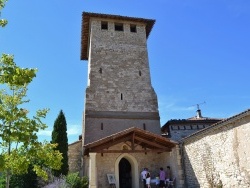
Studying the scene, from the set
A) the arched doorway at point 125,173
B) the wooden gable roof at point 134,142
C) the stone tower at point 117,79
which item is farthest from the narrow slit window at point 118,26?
the arched doorway at point 125,173

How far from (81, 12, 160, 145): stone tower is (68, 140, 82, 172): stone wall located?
10.4 feet

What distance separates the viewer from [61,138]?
1877 centimetres

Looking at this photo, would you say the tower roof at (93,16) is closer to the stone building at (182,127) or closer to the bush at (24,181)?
the stone building at (182,127)

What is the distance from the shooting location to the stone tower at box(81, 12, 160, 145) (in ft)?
59.5

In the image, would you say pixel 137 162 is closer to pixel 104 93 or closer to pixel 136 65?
pixel 104 93

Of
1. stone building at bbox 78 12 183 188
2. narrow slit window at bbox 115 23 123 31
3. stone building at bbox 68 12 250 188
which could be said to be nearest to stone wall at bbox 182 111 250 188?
stone building at bbox 68 12 250 188

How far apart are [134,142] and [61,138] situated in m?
6.41

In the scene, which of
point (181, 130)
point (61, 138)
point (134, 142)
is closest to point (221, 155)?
point (134, 142)

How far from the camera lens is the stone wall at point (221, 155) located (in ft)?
31.4

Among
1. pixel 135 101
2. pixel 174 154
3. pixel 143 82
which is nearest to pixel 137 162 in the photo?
pixel 174 154

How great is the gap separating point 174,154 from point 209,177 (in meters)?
2.75

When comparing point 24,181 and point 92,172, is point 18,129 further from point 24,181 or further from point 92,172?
point 24,181

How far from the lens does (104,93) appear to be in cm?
1902

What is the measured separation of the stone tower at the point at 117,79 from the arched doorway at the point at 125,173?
2525 millimetres
